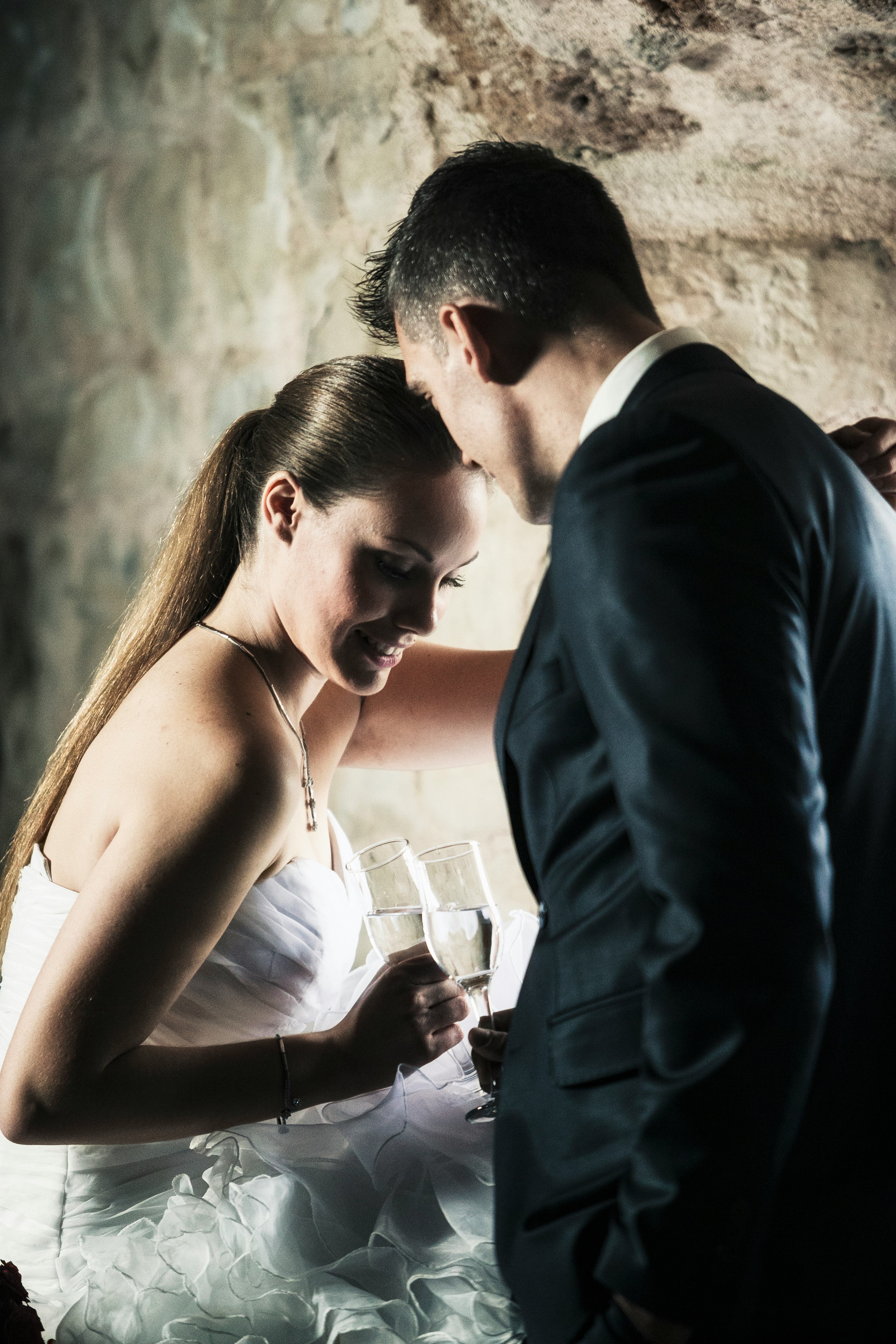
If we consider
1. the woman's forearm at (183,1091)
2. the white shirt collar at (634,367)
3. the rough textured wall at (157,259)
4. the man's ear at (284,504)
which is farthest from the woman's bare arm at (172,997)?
the rough textured wall at (157,259)

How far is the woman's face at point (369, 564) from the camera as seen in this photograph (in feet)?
4.82

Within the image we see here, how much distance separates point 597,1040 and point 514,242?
0.70 metres

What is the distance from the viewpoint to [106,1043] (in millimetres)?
1151

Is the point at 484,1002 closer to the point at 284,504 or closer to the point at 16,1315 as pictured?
the point at 16,1315

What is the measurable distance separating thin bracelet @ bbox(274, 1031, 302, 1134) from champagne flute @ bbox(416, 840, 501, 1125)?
0.70ft

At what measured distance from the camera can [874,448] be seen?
1.28 meters

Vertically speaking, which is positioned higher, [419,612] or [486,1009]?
[419,612]

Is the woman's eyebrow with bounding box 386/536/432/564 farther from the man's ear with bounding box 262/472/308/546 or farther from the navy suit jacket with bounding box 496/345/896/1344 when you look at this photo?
the navy suit jacket with bounding box 496/345/896/1344

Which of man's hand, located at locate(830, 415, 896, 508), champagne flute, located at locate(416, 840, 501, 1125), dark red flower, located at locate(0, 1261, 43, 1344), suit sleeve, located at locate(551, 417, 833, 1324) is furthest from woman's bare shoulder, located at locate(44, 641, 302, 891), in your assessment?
man's hand, located at locate(830, 415, 896, 508)

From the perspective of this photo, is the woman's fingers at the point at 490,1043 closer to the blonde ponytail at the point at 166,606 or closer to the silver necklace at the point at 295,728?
the silver necklace at the point at 295,728

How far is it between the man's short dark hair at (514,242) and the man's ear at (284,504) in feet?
1.45

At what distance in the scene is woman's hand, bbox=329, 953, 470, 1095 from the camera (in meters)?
1.31

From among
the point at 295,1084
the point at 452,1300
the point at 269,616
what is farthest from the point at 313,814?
the point at 452,1300

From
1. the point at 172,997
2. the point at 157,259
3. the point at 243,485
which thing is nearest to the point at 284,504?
the point at 243,485
